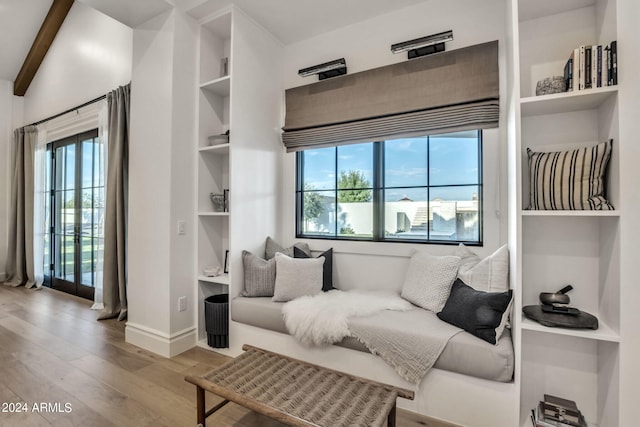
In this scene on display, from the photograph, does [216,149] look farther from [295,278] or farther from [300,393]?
[300,393]

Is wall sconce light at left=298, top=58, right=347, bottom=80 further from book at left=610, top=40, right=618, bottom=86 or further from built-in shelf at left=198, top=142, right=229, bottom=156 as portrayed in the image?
book at left=610, top=40, right=618, bottom=86

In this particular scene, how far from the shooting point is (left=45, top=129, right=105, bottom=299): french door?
13.1ft

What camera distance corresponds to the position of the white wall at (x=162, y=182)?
8.32 ft

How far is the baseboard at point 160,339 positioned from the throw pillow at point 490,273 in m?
2.23

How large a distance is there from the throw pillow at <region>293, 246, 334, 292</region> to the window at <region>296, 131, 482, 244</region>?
9.1 inches

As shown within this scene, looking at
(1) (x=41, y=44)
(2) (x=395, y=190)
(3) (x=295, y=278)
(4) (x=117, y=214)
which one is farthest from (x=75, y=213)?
(2) (x=395, y=190)

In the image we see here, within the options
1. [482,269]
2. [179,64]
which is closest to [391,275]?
[482,269]

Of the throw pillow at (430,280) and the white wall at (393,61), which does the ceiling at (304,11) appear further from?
the throw pillow at (430,280)

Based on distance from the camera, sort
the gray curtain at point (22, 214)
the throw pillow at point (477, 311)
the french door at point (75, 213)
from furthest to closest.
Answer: the gray curtain at point (22, 214) < the french door at point (75, 213) < the throw pillow at point (477, 311)

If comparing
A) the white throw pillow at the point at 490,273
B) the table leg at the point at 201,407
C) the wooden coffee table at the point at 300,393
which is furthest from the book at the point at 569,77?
the table leg at the point at 201,407

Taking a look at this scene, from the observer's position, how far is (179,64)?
259 cm

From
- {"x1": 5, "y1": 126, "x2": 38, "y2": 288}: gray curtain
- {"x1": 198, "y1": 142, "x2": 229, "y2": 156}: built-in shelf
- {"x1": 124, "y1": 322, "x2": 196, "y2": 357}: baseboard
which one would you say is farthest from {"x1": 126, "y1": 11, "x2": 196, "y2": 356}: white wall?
{"x1": 5, "y1": 126, "x2": 38, "y2": 288}: gray curtain

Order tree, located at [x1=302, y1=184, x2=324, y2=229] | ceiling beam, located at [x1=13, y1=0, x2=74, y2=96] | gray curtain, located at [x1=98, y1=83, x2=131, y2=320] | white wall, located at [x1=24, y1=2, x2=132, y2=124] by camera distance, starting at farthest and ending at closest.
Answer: ceiling beam, located at [x1=13, y1=0, x2=74, y2=96]
white wall, located at [x1=24, y1=2, x2=132, y2=124]
gray curtain, located at [x1=98, y1=83, x2=131, y2=320]
tree, located at [x1=302, y1=184, x2=324, y2=229]

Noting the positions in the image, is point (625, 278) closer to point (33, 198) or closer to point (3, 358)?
point (3, 358)
